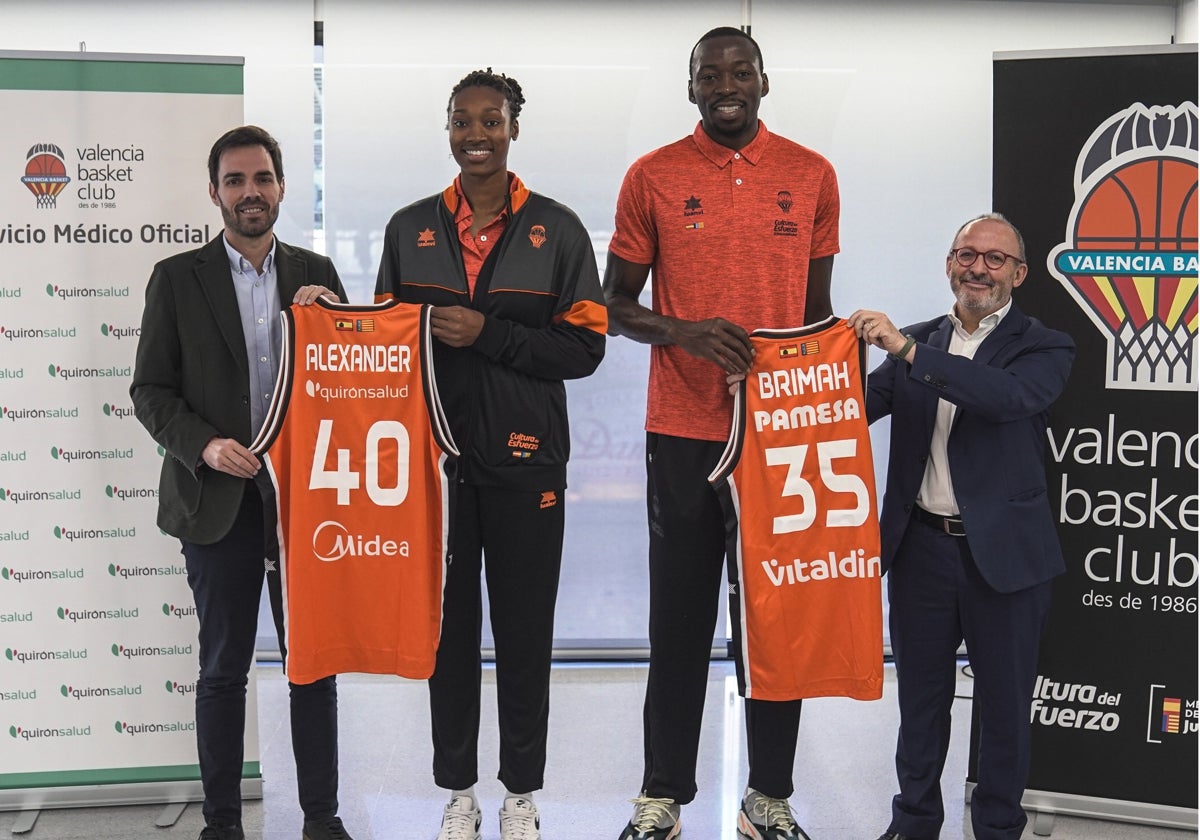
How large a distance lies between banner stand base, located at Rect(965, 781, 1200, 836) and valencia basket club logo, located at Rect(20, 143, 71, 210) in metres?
3.21

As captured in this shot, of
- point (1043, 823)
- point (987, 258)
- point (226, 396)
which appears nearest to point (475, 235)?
point (226, 396)

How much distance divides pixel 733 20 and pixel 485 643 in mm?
2771

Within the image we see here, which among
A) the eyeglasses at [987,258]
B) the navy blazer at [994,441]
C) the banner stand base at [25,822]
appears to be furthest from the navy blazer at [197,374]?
the eyeglasses at [987,258]

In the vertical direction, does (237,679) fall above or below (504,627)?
below

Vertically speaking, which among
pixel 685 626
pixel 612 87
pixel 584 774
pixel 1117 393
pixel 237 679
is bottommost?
pixel 584 774

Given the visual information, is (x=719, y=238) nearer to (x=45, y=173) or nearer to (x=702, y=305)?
(x=702, y=305)

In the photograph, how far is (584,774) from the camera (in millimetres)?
3654

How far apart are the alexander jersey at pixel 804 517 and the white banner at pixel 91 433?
151cm

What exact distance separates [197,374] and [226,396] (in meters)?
0.09

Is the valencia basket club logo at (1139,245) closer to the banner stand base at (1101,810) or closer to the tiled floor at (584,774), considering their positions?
the banner stand base at (1101,810)

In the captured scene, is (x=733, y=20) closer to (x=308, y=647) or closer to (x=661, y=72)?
(x=661, y=72)

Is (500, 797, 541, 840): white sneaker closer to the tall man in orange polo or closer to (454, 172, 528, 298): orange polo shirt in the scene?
the tall man in orange polo

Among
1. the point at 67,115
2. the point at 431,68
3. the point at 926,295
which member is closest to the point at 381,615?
the point at 67,115

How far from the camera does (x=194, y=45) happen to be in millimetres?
4531
